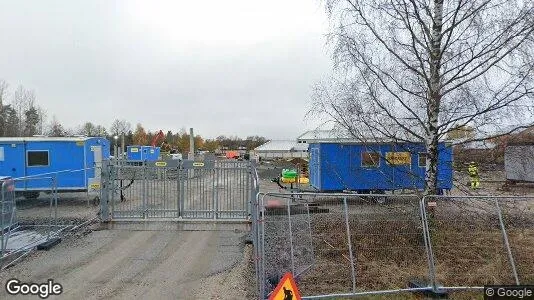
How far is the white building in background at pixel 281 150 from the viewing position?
85.9 metres

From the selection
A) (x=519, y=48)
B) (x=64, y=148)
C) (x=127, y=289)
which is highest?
(x=519, y=48)

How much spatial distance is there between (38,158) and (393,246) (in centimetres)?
1543

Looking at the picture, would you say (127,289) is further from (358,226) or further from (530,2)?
(530,2)

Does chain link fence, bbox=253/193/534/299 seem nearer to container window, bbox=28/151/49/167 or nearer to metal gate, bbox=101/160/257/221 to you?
metal gate, bbox=101/160/257/221

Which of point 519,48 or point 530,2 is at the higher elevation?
point 530,2

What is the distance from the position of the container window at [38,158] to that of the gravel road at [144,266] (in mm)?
7903

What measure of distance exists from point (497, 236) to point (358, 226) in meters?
2.53

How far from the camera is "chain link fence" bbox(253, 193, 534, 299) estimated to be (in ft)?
23.5

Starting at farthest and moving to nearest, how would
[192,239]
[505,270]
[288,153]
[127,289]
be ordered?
[288,153] → [192,239] → [505,270] → [127,289]

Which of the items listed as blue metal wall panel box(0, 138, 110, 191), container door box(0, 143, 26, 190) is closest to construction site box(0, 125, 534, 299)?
blue metal wall panel box(0, 138, 110, 191)

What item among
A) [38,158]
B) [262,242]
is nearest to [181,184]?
[262,242]

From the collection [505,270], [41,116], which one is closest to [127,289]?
[505,270]

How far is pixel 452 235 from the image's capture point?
8.03m

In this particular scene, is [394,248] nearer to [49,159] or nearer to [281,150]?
[49,159]
